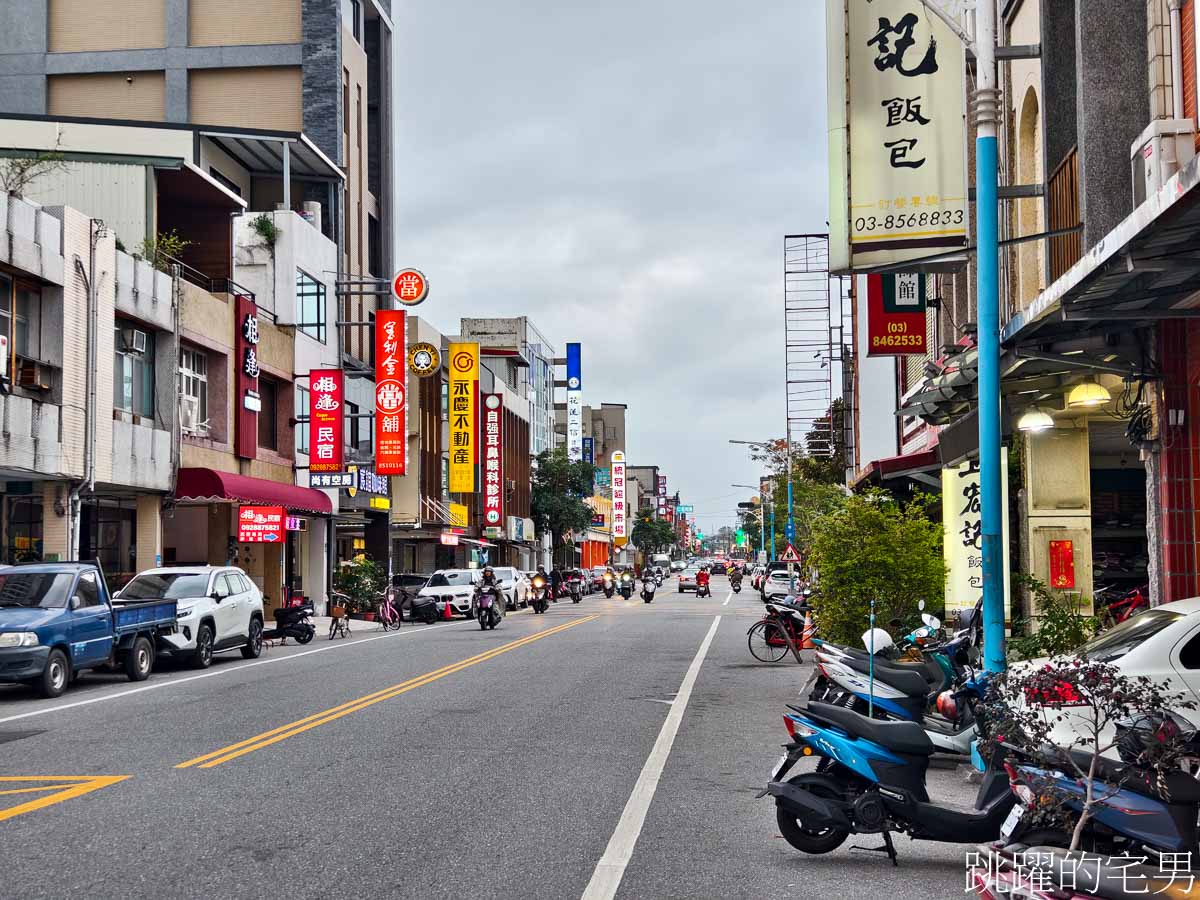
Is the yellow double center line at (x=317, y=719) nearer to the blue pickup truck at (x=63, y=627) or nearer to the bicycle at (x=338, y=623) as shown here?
the blue pickup truck at (x=63, y=627)

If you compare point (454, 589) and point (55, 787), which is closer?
point (55, 787)

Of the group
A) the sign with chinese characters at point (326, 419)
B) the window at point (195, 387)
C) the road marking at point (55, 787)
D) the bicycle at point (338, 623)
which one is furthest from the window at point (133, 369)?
the road marking at point (55, 787)

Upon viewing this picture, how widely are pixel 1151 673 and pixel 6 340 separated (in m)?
23.2

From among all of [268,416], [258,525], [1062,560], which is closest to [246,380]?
[268,416]

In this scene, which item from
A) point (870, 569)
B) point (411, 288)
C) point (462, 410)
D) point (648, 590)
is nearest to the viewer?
point (870, 569)

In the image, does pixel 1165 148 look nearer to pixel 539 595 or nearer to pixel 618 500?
pixel 539 595

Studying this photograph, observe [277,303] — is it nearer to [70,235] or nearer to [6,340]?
[70,235]

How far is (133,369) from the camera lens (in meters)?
33.0

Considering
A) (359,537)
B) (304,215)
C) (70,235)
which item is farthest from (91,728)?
(359,537)

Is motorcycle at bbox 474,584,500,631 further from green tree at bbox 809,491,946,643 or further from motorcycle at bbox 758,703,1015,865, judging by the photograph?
motorcycle at bbox 758,703,1015,865

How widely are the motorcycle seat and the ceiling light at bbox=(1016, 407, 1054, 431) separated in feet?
32.5

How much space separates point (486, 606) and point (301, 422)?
565 inches

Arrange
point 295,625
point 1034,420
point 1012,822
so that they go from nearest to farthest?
point 1012,822
point 1034,420
point 295,625

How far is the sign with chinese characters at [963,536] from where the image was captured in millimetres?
18047
